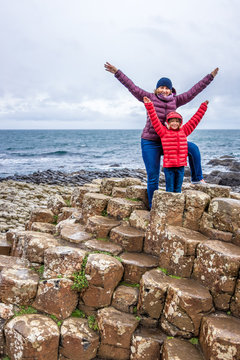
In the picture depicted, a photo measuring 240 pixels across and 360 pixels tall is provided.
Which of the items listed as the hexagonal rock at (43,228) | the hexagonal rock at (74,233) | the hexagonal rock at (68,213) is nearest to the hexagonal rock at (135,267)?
the hexagonal rock at (74,233)

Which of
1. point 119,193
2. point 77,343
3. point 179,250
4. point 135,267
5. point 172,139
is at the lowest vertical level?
point 77,343

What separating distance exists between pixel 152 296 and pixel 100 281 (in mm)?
A: 1025

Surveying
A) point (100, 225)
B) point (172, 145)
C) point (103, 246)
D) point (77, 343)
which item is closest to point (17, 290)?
point (77, 343)

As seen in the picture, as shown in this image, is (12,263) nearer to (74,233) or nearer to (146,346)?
(74,233)

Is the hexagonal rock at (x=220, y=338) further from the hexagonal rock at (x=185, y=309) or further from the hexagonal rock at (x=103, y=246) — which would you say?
the hexagonal rock at (x=103, y=246)

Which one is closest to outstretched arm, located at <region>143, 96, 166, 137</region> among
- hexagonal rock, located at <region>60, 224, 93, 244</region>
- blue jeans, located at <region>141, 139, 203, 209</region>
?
blue jeans, located at <region>141, 139, 203, 209</region>

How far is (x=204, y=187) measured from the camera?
22.5 ft

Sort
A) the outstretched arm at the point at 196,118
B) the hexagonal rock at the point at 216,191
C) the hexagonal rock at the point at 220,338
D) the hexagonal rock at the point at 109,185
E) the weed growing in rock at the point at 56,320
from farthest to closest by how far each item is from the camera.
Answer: the hexagonal rock at the point at 109,185
the outstretched arm at the point at 196,118
the hexagonal rock at the point at 216,191
the weed growing in rock at the point at 56,320
the hexagonal rock at the point at 220,338

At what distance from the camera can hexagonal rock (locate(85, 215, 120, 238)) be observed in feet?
23.0

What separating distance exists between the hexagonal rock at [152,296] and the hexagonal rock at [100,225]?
5.92 ft

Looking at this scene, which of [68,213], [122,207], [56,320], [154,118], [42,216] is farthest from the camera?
[42,216]

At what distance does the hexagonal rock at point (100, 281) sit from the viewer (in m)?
5.65

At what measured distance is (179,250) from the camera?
571 centimetres

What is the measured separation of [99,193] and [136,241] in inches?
103
